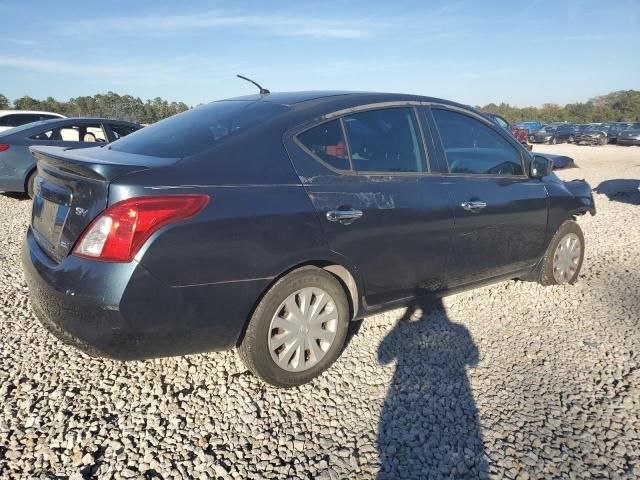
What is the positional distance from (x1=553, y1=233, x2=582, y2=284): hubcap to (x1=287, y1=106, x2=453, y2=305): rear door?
1675 millimetres

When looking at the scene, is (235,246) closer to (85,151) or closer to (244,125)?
(244,125)

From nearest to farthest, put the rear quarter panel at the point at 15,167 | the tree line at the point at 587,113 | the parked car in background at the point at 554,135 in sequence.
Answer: the rear quarter panel at the point at 15,167 < the parked car in background at the point at 554,135 < the tree line at the point at 587,113

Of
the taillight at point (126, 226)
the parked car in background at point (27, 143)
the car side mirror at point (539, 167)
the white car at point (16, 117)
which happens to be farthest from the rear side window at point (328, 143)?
the white car at point (16, 117)

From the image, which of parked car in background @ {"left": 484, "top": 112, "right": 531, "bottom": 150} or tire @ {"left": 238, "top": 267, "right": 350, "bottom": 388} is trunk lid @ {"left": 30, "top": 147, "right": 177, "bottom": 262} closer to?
tire @ {"left": 238, "top": 267, "right": 350, "bottom": 388}

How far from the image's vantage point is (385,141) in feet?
9.83

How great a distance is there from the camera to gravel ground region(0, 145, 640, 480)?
2082 mm

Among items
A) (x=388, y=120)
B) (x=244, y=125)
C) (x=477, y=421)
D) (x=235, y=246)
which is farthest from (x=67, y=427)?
(x=388, y=120)

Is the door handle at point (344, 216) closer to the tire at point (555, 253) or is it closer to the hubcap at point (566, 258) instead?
the tire at point (555, 253)

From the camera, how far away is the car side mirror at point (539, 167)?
3.87m

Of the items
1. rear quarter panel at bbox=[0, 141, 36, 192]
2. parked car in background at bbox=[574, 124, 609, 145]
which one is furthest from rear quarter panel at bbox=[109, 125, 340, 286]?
parked car in background at bbox=[574, 124, 609, 145]

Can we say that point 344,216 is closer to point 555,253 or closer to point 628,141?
point 555,253

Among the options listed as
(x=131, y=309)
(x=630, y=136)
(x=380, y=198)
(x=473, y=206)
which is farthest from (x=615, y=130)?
(x=131, y=309)

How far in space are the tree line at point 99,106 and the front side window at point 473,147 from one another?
36647 mm

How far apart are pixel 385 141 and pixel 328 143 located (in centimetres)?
48
